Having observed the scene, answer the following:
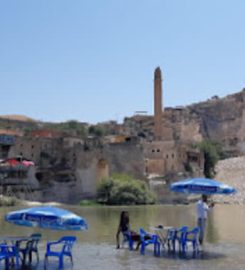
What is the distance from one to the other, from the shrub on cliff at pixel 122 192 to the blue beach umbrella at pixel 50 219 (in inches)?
1384

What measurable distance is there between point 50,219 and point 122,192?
35.7 meters

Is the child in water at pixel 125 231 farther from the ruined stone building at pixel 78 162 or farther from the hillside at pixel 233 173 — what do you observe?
the hillside at pixel 233 173

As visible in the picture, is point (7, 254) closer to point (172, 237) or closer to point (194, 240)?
point (172, 237)

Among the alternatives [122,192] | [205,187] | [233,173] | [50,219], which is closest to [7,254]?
[50,219]

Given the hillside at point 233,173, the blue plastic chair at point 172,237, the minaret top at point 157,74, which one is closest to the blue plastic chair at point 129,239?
the blue plastic chair at point 172,237

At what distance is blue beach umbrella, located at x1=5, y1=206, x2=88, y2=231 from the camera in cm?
1239

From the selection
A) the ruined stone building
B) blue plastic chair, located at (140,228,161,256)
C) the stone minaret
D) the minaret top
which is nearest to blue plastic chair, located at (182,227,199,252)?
blue plastic chair, located at (140,228,161,256)

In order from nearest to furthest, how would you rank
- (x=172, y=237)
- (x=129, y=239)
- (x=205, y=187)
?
(x=172, y=237) < (x=129, y=239) < (x=205, y=187)

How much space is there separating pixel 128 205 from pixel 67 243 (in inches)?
1339

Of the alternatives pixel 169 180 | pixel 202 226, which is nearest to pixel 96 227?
pixel 202 226

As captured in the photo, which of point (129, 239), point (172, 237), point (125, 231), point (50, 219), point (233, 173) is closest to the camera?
point (50, 219)

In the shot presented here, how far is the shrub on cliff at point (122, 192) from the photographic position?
47875 millimetres

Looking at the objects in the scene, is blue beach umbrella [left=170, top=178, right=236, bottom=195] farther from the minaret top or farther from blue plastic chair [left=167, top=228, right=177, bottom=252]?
the minaret top

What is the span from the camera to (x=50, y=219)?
40.8 feet
